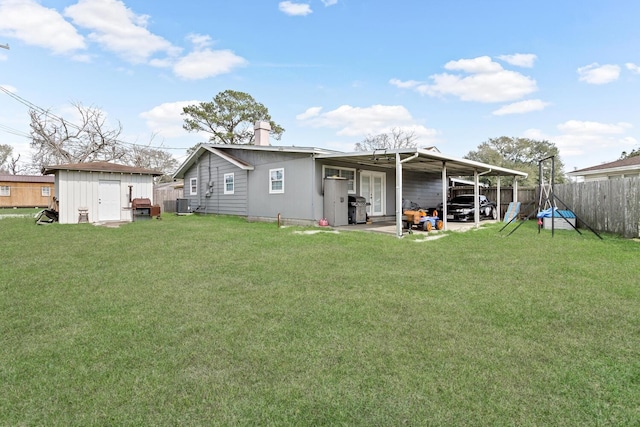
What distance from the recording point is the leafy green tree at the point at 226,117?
1190 inches

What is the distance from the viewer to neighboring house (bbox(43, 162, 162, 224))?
13398 mm

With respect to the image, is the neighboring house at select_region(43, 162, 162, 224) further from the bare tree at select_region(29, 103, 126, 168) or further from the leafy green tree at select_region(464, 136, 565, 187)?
the leafy green tree at select_region(464, 136, 565, 187)

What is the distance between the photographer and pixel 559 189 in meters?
12.5

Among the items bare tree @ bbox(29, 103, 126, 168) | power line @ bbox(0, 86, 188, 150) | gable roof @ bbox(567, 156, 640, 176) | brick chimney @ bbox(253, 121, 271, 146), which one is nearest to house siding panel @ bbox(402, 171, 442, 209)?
brick chimney @ bbox(253, 121, 271, 146)

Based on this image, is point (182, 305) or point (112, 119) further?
point (112, 119)

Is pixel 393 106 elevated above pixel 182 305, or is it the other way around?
pixel 393 106

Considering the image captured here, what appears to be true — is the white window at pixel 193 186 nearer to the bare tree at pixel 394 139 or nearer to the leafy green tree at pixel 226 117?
the leafy green tree at pixel 226 117

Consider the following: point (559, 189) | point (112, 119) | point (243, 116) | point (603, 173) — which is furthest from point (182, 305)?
point (112, 119)

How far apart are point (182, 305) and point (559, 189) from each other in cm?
1361

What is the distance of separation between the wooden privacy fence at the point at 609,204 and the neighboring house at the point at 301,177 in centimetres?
298

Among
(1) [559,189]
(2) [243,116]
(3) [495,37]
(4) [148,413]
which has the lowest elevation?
(4) [148,413]

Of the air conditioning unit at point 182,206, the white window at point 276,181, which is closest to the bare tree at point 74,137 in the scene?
the air conditioning unit at point 182,206

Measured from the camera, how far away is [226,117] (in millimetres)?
30609

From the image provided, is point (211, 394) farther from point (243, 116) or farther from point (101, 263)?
point (243, 116)
